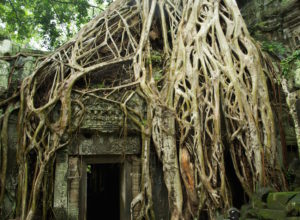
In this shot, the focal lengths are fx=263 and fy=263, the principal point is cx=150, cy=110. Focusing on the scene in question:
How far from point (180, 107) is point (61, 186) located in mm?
2160

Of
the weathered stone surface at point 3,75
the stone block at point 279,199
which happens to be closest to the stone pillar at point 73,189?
the weathered stone surface at point 3,75

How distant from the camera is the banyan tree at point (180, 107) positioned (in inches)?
144

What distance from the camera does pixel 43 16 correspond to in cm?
764

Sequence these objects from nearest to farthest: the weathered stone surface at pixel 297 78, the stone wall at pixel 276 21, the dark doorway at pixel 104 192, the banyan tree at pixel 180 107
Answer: the weathered stone surface at pixel 297 78
the banyan tree at pixel 180 107
the stone wall at pixel 276 21
the dark doorway at pixel 104 192

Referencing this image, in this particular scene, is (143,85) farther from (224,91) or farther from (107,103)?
(224,91)

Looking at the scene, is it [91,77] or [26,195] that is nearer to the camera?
[26,195]

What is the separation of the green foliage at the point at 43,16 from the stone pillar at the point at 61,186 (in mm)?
4748

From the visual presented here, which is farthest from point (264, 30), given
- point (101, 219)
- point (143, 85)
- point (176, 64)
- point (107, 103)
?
point (101, 219)

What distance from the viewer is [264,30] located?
6.04m

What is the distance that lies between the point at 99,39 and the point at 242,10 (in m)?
4.08

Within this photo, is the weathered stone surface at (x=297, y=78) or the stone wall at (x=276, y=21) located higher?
the stone wall at (x=276, y=21)

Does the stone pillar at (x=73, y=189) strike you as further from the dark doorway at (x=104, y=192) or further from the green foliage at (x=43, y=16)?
the green foliage at (x=43, y=16)

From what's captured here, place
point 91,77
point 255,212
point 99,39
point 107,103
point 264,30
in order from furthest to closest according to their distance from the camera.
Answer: point 264,30, point 99,39, point 91,77, point 107,103, point 255,212

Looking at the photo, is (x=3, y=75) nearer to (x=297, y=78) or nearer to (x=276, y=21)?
(x=297, y=78)
